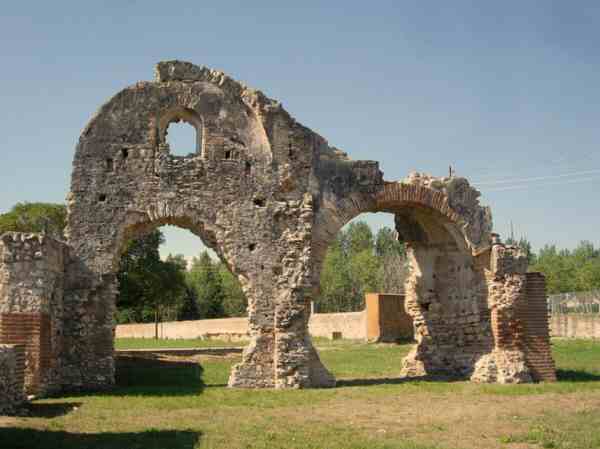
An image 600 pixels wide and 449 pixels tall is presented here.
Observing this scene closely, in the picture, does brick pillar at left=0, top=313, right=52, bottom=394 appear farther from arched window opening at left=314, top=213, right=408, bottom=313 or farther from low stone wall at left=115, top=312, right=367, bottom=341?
arched window opening at left=314, top=213, right=408, bottom=313

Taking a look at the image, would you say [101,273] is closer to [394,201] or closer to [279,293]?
[279,293]

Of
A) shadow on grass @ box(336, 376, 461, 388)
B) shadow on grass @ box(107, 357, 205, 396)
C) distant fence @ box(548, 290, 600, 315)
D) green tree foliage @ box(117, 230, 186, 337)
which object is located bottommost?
shadow on grass @ box(336, 376, 461, 388)

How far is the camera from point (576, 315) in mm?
28188

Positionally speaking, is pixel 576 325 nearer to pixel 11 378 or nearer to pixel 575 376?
pixel 575 376

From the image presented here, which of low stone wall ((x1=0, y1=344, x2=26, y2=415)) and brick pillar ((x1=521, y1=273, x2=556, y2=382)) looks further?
brick pillar ((x1=521, y1=273, x2=556, y2=382))

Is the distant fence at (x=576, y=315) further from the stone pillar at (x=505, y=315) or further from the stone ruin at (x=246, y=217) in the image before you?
the stone ruin at (x=246, y=217)

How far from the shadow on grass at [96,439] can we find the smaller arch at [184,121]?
6.41 meters

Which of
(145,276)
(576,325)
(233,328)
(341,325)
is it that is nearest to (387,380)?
(576,325)

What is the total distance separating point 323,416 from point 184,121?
6.69 meters

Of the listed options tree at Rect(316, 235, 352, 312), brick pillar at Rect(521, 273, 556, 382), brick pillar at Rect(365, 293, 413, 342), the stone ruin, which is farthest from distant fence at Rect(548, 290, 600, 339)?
tree at Rect(316, 235, 352, 312)

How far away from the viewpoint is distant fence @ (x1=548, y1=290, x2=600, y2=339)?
2698cm

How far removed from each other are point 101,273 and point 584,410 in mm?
8228

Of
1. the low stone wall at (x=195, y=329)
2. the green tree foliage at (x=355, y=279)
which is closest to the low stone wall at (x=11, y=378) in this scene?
the low stone wall at (x=195, y=329)

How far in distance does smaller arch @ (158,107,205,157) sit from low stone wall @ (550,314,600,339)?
19.8 meters
